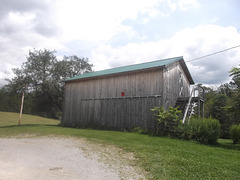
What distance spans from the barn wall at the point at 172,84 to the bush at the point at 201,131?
9.67ft

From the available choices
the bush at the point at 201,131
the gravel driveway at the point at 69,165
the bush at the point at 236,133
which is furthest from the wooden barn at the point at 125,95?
the gravel driveway at the point at 69,165

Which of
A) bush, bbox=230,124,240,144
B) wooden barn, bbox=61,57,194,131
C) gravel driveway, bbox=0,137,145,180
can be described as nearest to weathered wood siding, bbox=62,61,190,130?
wooden barn, bbox=61,57,194,131

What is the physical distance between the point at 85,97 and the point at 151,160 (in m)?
11.9

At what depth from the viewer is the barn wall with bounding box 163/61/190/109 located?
12434mm

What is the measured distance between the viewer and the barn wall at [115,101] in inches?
482

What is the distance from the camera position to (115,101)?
547 inches

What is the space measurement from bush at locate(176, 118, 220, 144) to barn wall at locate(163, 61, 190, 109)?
2947 millimetres

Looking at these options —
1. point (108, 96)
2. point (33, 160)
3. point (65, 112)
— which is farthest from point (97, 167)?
point (65, 112)

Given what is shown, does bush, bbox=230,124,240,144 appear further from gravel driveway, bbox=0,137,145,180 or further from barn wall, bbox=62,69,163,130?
gravel driveway, bbox=0,137,145,180

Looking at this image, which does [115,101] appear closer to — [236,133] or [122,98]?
[122,98]

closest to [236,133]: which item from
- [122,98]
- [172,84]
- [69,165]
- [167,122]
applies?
[167,122]

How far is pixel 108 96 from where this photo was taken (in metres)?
14.4

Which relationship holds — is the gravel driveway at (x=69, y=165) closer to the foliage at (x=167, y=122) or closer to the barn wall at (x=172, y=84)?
the foliage at (x=167, y=122)

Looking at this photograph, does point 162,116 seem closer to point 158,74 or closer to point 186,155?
point 158,74
